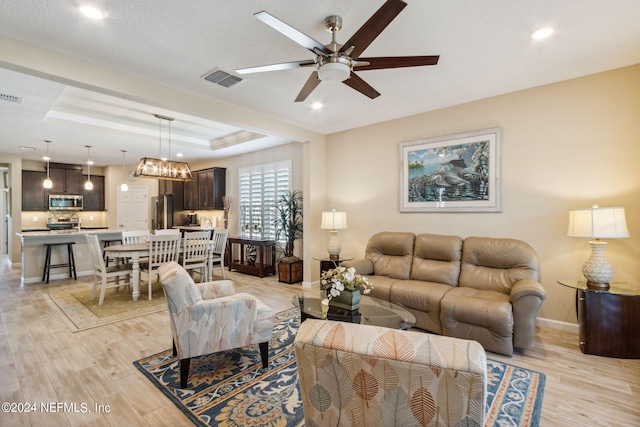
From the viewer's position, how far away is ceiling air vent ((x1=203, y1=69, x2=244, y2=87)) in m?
3.11

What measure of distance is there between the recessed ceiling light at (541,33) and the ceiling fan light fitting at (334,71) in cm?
166

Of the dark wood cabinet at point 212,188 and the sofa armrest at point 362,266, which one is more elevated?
the dark wood cabinet at point 212,188

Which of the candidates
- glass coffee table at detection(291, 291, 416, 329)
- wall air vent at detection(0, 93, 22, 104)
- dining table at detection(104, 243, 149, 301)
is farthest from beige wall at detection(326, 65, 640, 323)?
wall air vent at detection(0, 93, 22, 104)

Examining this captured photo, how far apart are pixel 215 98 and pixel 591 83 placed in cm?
433

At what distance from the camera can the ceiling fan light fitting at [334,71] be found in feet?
6.72

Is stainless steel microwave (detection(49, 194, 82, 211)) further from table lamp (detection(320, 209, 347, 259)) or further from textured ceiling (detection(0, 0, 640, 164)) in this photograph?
table lamp (detection(320, 209, 347, 259))

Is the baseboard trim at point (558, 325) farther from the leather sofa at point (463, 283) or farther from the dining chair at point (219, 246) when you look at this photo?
the dining chair at point (219, 246)

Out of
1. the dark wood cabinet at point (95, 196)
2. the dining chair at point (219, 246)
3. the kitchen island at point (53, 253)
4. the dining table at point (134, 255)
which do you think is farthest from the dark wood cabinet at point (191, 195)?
the dining table at point (134, 255)

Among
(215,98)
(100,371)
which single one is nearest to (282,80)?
(215,98)

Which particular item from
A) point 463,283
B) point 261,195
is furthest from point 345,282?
point 261,195

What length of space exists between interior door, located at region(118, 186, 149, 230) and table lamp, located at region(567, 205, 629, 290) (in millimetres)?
10225

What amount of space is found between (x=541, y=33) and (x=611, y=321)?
263 centimetres

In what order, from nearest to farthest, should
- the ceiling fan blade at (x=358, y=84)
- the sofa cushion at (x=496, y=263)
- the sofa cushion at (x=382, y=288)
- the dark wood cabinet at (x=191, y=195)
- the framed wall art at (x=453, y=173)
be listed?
1. the ceiling fan blade at (x=358, y=84)
2. the sofa cushion at (x=496, y=263)
3. the sofa cushion at (x=382, y=288)
4. the framed wall art at (x=453, y=173)
5. the dark wood cabinet at (x=191, y=195)

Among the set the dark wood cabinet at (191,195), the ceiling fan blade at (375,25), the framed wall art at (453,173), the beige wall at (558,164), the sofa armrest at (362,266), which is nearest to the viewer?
the ceiling fan blade at (375,25)
